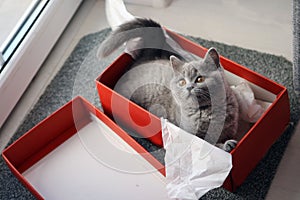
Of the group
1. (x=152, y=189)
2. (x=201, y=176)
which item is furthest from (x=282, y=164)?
(x=152, y=189)

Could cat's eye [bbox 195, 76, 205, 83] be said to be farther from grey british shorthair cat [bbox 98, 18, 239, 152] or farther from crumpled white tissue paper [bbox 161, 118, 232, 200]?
crumpled white tissue paper [bbox 161, 118, 232, 200]

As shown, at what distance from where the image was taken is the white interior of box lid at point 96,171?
1.41m

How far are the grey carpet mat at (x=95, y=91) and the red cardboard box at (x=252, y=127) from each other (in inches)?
1.1

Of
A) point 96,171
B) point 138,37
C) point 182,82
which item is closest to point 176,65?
point 182,82

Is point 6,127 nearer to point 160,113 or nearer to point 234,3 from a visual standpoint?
point 160,113

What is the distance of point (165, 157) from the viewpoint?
1365mm

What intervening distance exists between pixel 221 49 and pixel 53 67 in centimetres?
60

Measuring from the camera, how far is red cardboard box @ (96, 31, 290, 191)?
1.32m

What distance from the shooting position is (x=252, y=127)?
1312 mm

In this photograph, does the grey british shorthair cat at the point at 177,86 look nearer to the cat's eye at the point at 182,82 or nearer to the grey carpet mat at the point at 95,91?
the cat's eye at the point at 182,82

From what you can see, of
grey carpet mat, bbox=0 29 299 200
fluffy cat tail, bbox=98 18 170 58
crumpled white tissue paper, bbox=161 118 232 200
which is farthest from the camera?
fluffy cat tail, bbox=98 18 170 58

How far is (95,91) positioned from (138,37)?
27 cm

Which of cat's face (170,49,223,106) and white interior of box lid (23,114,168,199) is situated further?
white interior of box lid (23,114,168,199)

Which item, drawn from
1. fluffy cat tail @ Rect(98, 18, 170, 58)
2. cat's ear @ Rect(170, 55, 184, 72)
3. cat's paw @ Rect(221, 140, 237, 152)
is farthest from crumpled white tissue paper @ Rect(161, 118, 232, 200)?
fluffy cat tail @ Rect(98, 18, 170, 58)
